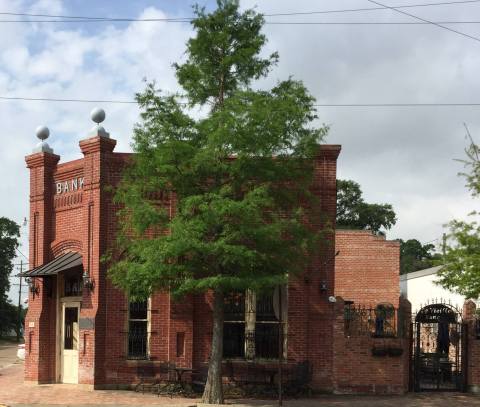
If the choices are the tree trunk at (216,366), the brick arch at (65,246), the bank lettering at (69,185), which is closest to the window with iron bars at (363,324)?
the tree trunk at (216,366)

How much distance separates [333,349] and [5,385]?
29.5 feet

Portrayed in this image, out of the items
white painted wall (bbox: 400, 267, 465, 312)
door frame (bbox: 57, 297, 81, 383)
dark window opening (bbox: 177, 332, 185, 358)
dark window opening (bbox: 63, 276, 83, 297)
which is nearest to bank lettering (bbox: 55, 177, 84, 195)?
dark window opening (bbox: 63, 276, 83, 297)

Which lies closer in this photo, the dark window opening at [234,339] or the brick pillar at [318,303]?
the brick pillar at [318,303]

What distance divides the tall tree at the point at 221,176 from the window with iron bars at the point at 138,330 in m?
3.04

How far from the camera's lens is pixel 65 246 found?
2036 centimetres

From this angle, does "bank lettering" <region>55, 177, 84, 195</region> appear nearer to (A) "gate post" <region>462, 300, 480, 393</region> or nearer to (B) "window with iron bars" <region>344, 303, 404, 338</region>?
(B) "window with iron bars" <region>344, 303, 404, 338</region>

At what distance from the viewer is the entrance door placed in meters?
20.0

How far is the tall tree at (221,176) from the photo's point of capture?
1483 centimetres

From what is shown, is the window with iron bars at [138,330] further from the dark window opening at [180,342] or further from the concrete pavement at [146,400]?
the concrete pavement at [146,400]

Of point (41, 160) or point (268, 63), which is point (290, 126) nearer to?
point (268, 63)

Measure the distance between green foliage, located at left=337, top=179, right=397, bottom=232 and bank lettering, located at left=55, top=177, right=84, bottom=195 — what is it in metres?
53.0

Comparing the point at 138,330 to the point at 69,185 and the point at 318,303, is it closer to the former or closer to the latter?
the point at 69,185

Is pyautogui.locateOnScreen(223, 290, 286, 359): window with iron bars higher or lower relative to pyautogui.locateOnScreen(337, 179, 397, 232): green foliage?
lower

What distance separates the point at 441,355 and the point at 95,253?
10373mm
